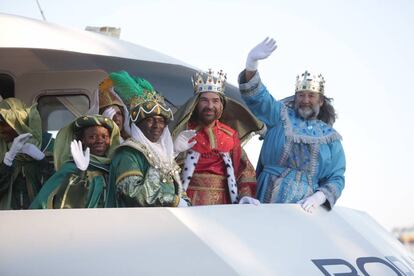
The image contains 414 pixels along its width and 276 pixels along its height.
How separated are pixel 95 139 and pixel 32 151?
2.19 ft

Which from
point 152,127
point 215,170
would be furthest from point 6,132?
A: point 215,170

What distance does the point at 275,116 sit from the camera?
21.7 feet

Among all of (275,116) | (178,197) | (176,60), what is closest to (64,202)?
(178,197)

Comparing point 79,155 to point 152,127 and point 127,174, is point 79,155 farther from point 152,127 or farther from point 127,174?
point 152,127

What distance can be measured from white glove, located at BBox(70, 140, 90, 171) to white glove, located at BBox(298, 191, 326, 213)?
1.47 metres

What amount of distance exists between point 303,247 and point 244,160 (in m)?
1.16

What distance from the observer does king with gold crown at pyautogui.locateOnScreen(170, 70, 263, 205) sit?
21.0 feet

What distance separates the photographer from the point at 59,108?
7.90 meters

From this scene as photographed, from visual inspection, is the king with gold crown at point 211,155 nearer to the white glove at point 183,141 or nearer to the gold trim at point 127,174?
the white glove at point 183,141

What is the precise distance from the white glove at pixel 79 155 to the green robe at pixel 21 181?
910 millimetres

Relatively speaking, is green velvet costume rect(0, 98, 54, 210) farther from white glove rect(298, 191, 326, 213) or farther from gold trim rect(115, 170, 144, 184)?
white glove rect(298, 191, 326, 213)

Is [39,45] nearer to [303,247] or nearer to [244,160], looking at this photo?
[244,160]

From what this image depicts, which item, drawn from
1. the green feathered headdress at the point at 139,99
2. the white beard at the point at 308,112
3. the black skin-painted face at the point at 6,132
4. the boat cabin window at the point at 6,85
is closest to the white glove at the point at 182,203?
the green feathered headdress at the point at 139,99

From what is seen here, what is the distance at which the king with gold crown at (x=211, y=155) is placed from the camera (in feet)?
21.0
